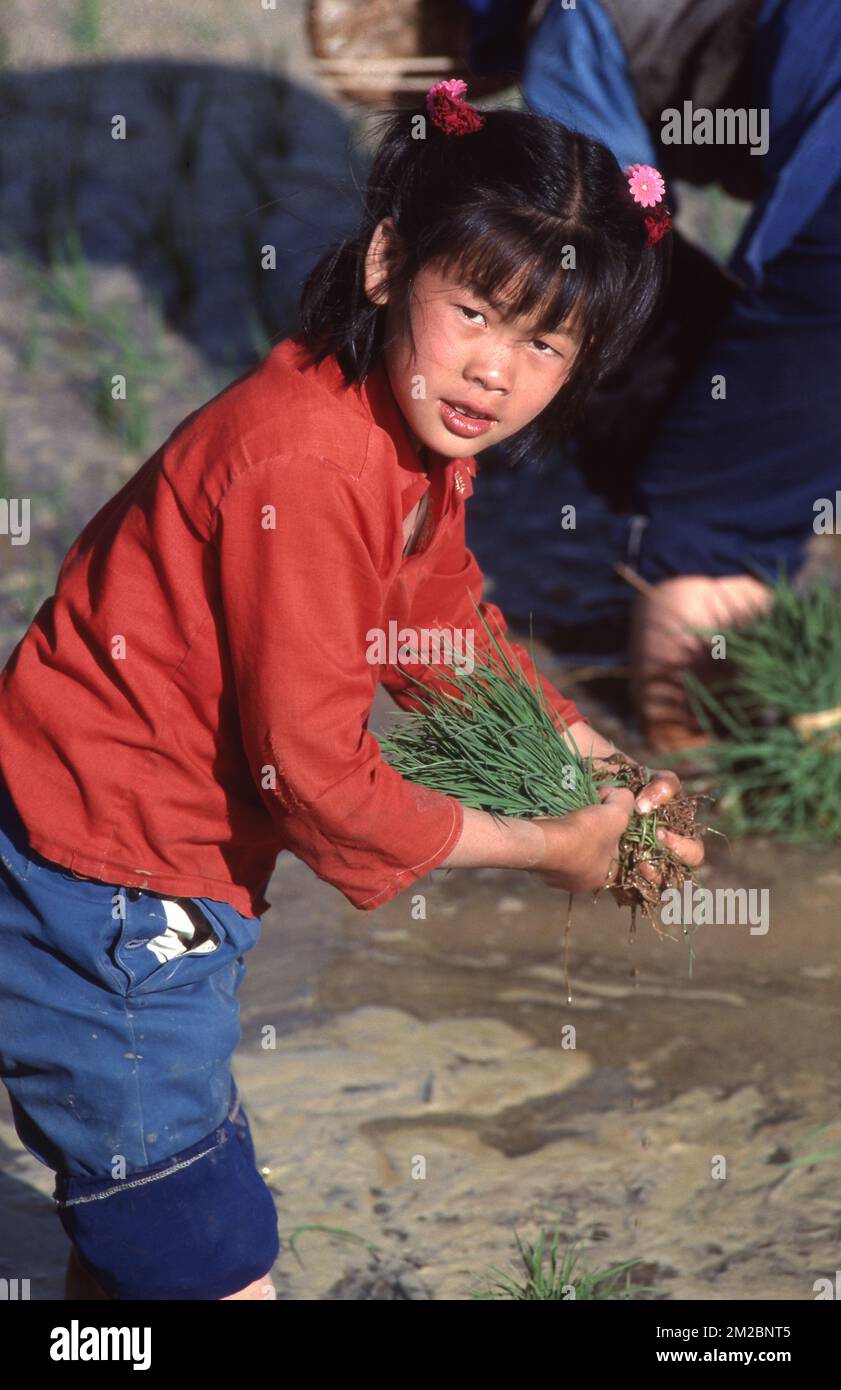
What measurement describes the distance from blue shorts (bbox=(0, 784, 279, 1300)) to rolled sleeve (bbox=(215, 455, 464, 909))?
0.60 feet

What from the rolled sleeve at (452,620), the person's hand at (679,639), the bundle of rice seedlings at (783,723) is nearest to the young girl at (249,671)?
the rolled sleeve at (452,620)

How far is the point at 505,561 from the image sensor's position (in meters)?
4.05

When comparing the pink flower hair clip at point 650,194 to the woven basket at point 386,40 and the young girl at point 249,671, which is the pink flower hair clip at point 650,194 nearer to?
the young girl at point 249,671

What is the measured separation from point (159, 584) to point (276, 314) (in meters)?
3.22

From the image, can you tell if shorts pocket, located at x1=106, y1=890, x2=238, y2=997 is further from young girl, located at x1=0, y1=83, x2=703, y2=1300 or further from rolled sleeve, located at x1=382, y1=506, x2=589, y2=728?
rolled sleeve, located at x1=382, y1=506, x2=589, y2=728

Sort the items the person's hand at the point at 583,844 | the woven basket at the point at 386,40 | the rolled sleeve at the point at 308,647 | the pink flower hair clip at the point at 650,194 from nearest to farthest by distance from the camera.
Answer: the rolled sleeve at the point at 308,647 → the pink flower hair clip at the point at 650,194 → the person's hand at the point at 583,844 → the woven basket at the point at 386,40

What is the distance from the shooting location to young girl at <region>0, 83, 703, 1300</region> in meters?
1.44

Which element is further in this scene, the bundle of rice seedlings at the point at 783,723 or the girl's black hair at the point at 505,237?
the bundle of rice seedlings at the point at 783,723

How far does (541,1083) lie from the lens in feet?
7.86

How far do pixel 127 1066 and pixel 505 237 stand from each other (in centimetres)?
81

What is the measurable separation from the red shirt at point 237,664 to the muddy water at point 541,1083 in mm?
705

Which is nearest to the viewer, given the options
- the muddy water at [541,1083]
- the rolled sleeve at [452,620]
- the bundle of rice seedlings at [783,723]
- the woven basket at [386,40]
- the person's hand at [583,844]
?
the person's hand at [583,844]

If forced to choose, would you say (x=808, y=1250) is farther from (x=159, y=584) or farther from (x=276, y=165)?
(x=276, y=165)

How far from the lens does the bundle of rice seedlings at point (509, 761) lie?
1.81 meters
